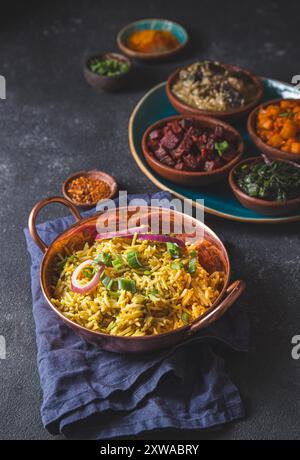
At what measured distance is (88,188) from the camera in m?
3.88

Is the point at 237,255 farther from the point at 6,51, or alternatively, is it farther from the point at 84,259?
the point at 6,51

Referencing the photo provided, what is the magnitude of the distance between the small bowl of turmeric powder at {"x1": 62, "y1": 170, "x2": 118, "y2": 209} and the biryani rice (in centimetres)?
81

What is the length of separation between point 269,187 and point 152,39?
89.2 inches

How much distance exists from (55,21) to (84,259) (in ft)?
11.8

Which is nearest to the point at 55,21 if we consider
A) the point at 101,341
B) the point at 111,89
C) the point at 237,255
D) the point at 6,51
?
the point at 6,51

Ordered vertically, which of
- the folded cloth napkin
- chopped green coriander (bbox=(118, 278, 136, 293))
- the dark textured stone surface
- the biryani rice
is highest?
chopped green coriander (bbox=(118, 278, 136, 293))

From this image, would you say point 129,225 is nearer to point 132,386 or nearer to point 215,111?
point 132,386

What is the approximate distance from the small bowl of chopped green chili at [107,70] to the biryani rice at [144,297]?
2.19 m

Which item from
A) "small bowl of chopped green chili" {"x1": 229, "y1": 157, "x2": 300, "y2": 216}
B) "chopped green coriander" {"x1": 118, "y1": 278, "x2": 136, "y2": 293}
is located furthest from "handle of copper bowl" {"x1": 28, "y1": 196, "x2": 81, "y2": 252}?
"small bowl of chopped green chili" {"x1": 229, "y1": 157, "x2": 300, "y2": 216}

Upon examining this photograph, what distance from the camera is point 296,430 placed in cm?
263

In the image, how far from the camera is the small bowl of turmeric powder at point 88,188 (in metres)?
3.81

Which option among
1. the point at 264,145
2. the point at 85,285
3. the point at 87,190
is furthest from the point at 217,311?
the point at 264,145

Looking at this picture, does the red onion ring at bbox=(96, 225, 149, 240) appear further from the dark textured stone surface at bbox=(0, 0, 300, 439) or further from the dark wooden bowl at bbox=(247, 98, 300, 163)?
the dark wooden bowl at bbox=(247, 98, 300, 163)

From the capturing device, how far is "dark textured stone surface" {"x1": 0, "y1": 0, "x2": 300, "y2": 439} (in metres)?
2.80
